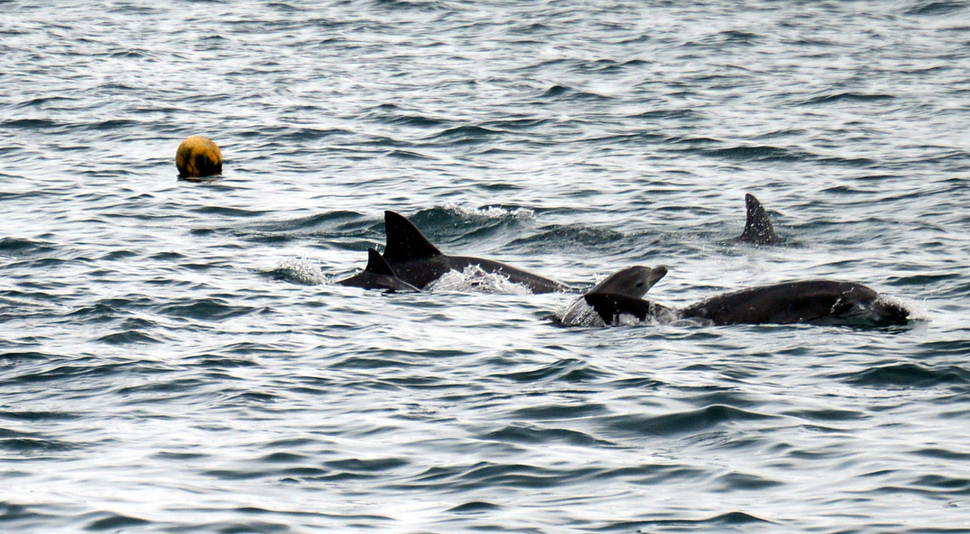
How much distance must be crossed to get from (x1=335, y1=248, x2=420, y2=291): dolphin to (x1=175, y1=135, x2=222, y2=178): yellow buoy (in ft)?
25.6

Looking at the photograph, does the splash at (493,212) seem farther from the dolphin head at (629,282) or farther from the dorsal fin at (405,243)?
the dolphin head at (629,282)

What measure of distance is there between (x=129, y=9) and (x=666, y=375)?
118ft

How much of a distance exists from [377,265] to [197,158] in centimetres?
803

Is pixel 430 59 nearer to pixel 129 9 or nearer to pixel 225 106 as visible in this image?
pixel 225 106

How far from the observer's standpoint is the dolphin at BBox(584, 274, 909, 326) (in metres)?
12.0

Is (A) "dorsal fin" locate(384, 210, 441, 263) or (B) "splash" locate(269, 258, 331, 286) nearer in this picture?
(A) "dorsal fin" locate(384, 210, 441, 263)

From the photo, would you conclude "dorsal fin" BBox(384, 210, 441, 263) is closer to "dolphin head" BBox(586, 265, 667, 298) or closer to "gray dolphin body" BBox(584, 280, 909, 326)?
"dolphin head" BBox(586, 265, 667, 298)

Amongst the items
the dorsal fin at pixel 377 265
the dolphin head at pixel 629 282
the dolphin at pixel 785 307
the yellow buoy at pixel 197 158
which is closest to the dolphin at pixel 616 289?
the dolphin head at pixel 629 282

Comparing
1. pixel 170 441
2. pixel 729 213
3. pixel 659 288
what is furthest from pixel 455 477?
pixel 729 213

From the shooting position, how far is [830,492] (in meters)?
7.81

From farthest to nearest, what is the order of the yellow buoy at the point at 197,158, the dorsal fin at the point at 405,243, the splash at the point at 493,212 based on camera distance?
1. the yellow buoy at the point at 197,158
2. the splash at the point at 493,212
3. the dorsal fin at the point at 405,243

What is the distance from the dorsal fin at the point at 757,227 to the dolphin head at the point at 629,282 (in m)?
3.71

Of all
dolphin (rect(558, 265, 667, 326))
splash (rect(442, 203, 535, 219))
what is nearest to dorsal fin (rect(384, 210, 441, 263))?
dolphin (rect(558, 265, 667, 326))

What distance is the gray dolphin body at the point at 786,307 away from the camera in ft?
39.4
